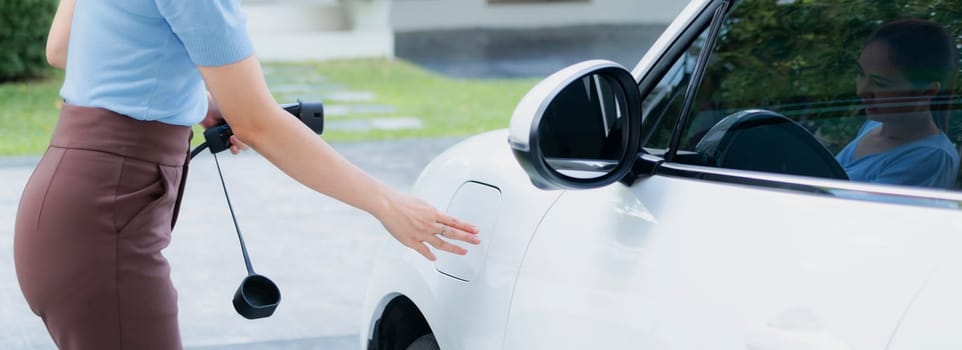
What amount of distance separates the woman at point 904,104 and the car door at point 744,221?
36 mm

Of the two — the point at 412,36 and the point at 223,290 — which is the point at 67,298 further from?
the point at 412,36

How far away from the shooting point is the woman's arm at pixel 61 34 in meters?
2.46

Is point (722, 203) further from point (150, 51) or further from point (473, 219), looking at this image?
point (150, 51)

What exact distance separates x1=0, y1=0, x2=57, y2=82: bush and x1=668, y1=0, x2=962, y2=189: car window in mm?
10953

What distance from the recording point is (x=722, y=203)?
1.92 meters

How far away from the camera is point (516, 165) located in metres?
2.64

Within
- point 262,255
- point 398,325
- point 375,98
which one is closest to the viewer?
point 398,325

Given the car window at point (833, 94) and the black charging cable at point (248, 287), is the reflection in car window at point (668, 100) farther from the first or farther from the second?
the black charging cable at point (248, 287)

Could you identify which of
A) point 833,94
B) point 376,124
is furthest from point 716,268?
point 376,124

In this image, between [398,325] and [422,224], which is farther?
[398,325]

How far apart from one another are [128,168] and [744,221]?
108 cm

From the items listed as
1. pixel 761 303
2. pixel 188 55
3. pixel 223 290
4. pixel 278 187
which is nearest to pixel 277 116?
pixel 188 55

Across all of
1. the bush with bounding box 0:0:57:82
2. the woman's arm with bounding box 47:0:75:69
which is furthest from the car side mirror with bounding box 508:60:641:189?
the bush with bounding box 0:0:57:82

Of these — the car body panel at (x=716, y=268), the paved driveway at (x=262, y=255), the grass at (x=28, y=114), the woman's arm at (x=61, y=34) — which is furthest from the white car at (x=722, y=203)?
the grass at (x=28, y=114)
